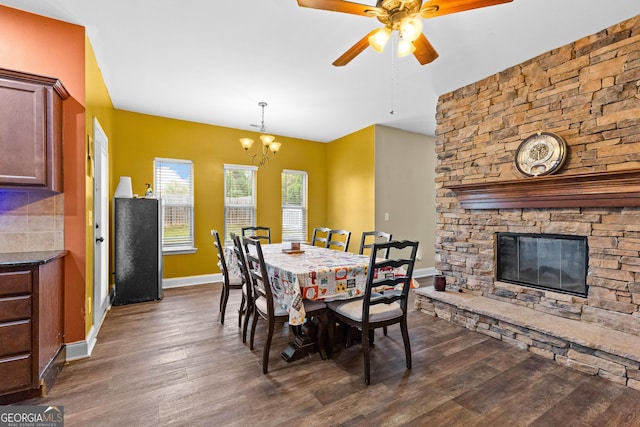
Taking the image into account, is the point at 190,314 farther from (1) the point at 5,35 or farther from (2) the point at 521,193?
(2) the point at 521,193

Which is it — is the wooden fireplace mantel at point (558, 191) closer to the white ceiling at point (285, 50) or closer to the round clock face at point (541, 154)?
the round clock face at point (541, 154)

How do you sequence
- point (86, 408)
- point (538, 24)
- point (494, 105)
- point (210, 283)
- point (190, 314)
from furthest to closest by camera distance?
point (210, 283) < point (190, 314) < point (494, 105) < point (538, 24) < point (86, 408)

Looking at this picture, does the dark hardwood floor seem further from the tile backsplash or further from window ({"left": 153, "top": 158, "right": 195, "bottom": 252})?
window ({"left": 153, "top": 158, "right": 195, "bottom": 252})

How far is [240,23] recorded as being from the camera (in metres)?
2.42

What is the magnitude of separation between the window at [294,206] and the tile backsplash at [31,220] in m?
3.68

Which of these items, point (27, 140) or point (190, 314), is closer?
point (27, 140)

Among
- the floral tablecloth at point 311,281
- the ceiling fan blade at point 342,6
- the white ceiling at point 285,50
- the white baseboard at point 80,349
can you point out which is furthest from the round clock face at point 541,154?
the white baseboard at point 80,349

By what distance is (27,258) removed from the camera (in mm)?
1994

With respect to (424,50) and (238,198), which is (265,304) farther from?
(238,198)

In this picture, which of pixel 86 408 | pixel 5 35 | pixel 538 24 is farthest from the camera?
pixel 538 24

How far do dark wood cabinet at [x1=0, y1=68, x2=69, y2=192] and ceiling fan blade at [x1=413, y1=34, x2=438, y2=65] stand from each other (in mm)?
2578

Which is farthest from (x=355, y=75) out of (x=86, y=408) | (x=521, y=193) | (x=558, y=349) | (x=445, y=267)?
(x=86, y=408)

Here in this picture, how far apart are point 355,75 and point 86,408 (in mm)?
3609

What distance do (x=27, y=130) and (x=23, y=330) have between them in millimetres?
1345
